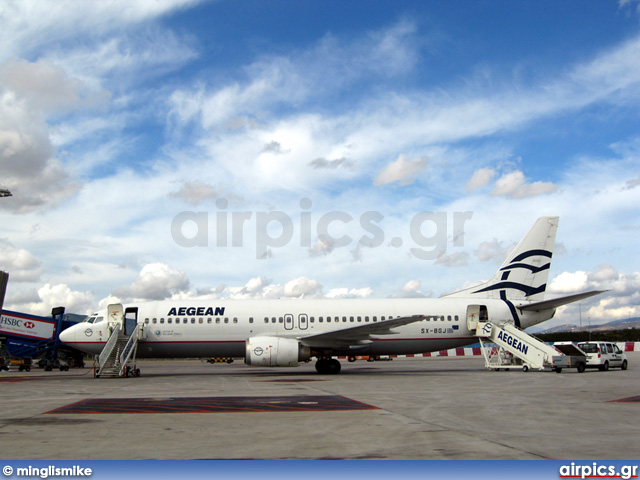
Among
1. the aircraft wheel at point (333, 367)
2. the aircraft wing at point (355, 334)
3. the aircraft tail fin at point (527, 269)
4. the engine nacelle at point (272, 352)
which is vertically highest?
the aircraft tail fin at point (527, 269)

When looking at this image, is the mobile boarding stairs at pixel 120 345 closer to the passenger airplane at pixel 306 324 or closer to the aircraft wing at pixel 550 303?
the passenger airplane at pixel 306 324

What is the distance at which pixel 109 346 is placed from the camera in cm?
2628

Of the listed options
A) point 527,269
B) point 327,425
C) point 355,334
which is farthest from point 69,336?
point 527,269

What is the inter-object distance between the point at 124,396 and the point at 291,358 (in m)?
9.81

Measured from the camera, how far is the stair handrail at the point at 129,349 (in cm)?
2577

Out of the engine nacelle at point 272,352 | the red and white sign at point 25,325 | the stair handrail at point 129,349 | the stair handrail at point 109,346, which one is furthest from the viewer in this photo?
the red and white sign at point 25,325

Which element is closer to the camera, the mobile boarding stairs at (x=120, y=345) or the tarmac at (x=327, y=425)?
the tarmac at (x=327, y=425)

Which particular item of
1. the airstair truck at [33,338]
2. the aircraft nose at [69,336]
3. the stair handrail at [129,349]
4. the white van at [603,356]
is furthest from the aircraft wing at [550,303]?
the airstair truck at [33,338]

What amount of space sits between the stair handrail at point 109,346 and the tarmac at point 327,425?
9282 mm

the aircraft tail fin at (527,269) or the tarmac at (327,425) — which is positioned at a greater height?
the aircraft tail fin at (527,269)

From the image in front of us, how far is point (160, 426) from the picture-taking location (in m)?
9.88

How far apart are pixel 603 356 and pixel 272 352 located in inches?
651

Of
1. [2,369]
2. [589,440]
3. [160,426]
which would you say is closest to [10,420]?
[160,426]

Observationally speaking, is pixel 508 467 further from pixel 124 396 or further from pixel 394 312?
pixel 394 312
